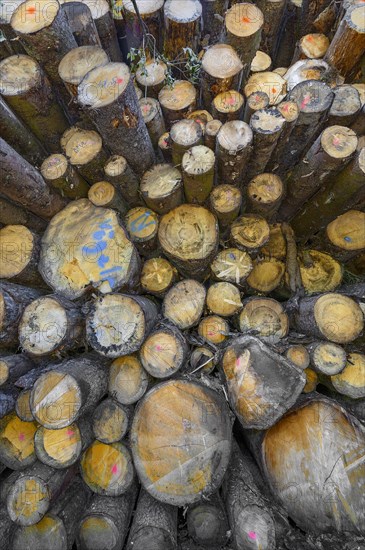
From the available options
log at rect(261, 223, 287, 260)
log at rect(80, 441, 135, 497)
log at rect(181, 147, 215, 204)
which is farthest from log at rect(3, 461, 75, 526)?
log at rect(261, 223, 287, 260)

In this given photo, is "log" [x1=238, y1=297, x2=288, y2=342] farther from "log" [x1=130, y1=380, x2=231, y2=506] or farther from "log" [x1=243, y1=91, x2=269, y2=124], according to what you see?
"log" [x1=243, y1=91, x2=269, y2=124]

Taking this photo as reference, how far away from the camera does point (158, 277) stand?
329 cm

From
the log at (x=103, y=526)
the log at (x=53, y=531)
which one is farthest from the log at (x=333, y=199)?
the log at (x=53, y=531)

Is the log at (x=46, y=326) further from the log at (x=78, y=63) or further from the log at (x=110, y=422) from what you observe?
the log at (x=78, y=63)

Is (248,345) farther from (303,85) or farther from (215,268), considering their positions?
(303,85)

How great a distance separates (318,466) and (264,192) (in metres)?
2.18

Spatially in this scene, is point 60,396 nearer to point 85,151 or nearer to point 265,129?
point 85,151

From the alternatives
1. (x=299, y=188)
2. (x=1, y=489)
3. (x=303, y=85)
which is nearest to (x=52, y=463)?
(x=1, y=489)

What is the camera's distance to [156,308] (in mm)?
3217

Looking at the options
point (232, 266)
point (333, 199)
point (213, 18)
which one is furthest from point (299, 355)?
point (213, 18)

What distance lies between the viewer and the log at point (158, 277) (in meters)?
3.28

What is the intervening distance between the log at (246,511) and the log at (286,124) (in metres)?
2.67

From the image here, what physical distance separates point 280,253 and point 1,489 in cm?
325

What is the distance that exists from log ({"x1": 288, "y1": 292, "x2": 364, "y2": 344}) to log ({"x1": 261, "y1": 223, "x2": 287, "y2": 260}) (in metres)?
0.82
